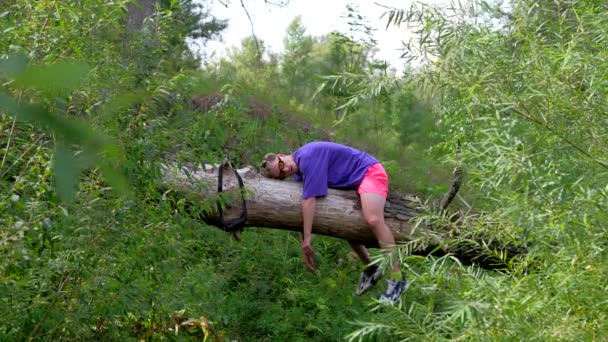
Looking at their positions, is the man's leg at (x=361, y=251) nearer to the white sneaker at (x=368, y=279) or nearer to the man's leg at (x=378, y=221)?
the white sneaker at (x=368, y=279)

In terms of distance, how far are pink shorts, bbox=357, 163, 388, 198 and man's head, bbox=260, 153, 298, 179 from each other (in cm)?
53

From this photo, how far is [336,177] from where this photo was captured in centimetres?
674

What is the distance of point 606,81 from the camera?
4.07 metres

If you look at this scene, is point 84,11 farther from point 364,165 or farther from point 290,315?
point 290,315

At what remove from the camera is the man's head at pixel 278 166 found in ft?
21.6

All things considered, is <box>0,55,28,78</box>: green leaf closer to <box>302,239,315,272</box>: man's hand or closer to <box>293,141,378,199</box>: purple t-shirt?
<box>293,141,378,199</box>: purple t-shirt

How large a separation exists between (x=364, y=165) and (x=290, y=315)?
5.17 ft

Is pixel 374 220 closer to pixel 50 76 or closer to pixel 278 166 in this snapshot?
pixel 278 166

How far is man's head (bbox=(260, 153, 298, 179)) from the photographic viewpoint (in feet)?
21.6

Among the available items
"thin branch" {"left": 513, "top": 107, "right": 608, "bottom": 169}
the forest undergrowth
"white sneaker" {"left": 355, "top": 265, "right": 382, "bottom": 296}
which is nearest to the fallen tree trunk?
"white sneaker" {"left": 355, "top": 265, "right": 382, "bottom": 296}

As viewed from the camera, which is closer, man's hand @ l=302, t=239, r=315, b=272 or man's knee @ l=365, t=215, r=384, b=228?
man's knee @ l=365, t=215, r=384, b=228

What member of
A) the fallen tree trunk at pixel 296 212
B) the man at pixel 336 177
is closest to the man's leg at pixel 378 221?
the man at pixel 336 177

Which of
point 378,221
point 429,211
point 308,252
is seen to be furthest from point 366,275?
point 429,211

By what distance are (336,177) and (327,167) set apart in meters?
0.15
